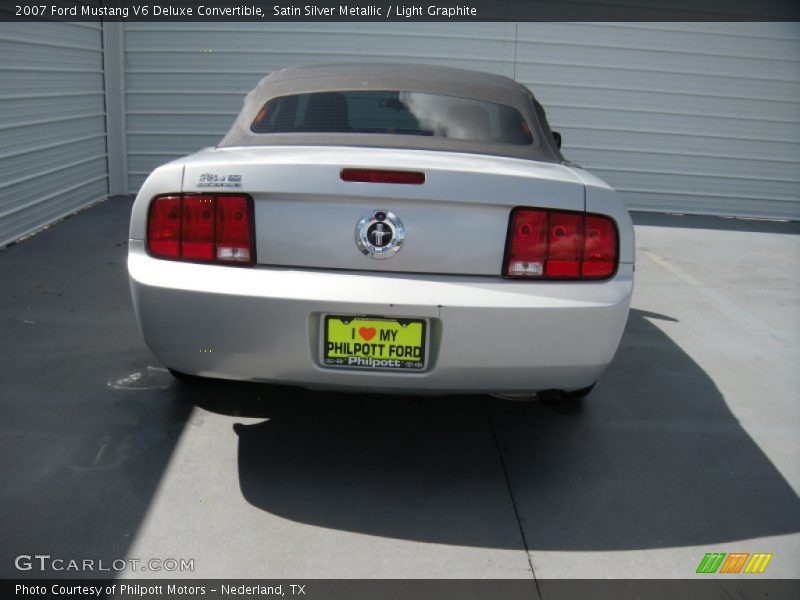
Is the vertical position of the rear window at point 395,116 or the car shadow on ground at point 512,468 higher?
the rear window at point 395,116

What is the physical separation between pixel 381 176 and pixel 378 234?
203mm

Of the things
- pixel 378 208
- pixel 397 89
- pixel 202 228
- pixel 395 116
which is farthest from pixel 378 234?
pixel 397 89

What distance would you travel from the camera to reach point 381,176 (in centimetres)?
300

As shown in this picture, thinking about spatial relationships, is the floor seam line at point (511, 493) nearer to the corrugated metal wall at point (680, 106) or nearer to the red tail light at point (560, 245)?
the red tail light at point (560, 245)

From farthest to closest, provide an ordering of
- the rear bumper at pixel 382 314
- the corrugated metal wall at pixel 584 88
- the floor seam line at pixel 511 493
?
the corrugated metal wall at pixel 584 88 < the rear bumper at pixel 382 314 < the floor seam line at pixel 511 493

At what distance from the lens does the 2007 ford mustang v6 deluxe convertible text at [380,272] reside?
296 centimetres

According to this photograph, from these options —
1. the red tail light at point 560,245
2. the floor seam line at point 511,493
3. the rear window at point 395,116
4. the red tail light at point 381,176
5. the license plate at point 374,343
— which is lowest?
the floor seam line at point 511,493

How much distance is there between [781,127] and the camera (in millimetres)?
11133

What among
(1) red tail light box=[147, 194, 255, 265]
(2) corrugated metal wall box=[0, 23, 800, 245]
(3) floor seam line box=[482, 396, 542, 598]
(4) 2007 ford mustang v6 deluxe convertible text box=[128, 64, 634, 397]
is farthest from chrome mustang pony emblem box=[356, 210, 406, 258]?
(2) corrugated metal wall box=[0, 23, 800, 245]

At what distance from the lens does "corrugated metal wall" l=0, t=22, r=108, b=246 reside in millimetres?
7156

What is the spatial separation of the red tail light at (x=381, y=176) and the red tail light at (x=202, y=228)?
0.36 metres

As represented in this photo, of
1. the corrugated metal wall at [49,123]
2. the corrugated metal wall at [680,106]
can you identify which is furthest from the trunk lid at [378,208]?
the corrugated metal wall at [680,106]

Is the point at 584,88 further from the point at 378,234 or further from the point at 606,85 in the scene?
the point at 378,234

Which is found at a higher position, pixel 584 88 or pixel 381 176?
pixel 584 88
